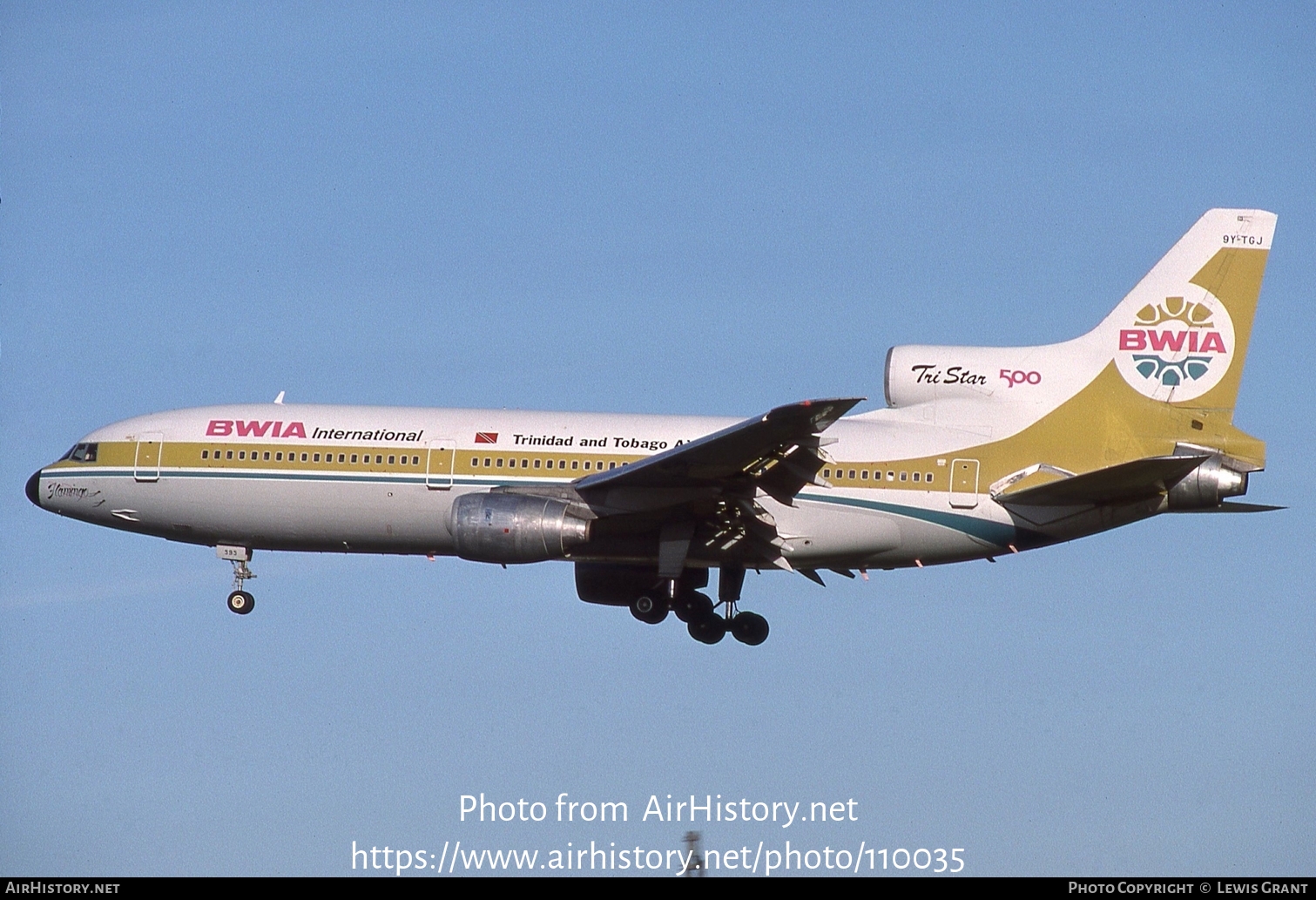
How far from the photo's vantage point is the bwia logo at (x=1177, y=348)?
3822 cm

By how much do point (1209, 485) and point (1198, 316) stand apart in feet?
14.6

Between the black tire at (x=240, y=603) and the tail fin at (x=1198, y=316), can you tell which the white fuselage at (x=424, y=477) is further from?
the tail fin at (x=1198, y=316)

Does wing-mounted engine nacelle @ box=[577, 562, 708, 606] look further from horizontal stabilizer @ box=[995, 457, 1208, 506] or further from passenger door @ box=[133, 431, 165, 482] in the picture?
passenger door @ box=[133, 431, 165, 482]

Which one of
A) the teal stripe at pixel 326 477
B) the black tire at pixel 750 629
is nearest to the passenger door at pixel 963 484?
the black tire at pixel 750 629

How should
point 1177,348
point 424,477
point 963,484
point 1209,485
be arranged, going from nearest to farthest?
point 1209,485
point 963,484
point 1177,348
point 424,477

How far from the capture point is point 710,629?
40688 mm

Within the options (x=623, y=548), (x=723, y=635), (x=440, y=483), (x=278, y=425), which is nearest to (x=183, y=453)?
(x=278, y=425)

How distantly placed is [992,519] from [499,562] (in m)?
10.2

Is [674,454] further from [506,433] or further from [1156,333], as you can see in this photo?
[1156,333]

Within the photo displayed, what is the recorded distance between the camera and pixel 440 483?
3888 centimetres

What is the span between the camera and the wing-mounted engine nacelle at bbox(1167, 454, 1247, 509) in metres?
36.1

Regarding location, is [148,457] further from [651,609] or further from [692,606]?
[692,606]

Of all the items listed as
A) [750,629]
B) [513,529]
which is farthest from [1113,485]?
[513,529]

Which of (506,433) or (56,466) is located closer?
(506,433)
